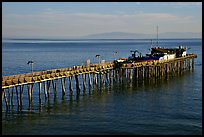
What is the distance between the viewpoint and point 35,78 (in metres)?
47.1

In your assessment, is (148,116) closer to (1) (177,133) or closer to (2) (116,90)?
(1) (177,133)

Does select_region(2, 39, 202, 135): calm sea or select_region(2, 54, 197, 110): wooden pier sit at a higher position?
select_region(2, 54, 197, 110): wooden pier

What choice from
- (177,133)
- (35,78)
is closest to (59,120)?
(35,78)

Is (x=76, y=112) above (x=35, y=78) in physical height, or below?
below

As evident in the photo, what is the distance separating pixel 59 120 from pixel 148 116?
971 cm

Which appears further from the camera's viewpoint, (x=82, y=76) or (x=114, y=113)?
(x=82, y=76)

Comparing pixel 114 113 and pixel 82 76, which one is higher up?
pixel 82 76

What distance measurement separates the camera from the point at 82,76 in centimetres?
6359

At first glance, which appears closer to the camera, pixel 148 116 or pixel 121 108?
pixel 148 116

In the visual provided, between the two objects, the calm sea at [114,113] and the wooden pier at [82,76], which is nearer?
the calm sea at [114,113]

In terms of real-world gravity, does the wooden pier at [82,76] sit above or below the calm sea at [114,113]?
above

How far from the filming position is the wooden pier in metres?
46.5

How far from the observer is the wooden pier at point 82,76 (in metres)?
46.5

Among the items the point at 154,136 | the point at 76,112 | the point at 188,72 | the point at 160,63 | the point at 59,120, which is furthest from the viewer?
the point at 188,72
